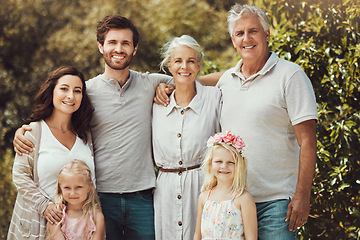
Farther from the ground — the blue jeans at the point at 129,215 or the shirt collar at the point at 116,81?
the shirt collar at the point at 116,81

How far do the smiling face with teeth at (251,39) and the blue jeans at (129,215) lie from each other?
122 cm

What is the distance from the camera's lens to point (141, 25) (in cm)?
929

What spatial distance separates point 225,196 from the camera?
9.52 ft

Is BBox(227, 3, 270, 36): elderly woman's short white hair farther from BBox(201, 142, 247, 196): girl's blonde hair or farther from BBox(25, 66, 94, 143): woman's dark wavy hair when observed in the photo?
BBox(25, 66, 94, 143): woman's dark wavy hair

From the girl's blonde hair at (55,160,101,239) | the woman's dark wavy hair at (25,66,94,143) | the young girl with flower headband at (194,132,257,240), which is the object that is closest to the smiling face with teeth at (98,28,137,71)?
the woman's dark wavy hair at (25,66,94,143)

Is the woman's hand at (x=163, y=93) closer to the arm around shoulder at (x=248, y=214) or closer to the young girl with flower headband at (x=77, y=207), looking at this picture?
the young girl with flower headband at (x=77, y=207)

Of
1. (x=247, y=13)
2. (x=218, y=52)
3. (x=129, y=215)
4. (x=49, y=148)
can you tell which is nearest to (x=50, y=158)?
(x=49, y=148)

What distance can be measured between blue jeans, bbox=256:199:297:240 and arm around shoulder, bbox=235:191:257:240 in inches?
5.0

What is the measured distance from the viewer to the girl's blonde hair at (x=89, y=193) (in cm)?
304

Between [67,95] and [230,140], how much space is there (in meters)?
1.14

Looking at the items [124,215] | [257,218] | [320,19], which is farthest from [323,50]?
[124,215]

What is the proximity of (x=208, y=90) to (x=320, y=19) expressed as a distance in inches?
70.8

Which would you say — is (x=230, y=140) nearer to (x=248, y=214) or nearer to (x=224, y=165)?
(x=224, y=165)

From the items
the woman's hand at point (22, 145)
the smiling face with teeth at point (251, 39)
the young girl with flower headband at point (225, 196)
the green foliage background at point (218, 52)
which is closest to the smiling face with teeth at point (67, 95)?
the woman's hand at point (22, 145)
